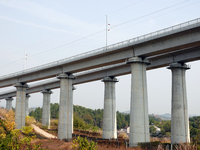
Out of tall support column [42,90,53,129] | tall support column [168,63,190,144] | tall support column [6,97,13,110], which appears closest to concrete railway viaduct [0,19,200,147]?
tall support column [168,63,190,144]

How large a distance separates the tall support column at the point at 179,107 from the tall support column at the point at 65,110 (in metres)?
20.9

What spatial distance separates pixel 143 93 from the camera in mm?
41062

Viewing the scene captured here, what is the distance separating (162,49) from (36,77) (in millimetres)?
34798

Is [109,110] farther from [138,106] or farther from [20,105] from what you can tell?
[20,105]

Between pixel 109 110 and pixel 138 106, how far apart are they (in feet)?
70.5

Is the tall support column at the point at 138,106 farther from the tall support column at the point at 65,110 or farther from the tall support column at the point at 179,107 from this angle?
the tall support column at the point at 65,110

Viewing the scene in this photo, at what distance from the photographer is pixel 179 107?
44781mm

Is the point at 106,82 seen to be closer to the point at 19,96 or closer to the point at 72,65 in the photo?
the point at 72,65

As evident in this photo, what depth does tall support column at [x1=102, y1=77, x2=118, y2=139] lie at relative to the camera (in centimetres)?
6041

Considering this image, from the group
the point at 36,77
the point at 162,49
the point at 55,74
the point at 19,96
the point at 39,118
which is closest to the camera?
the point at 162,49

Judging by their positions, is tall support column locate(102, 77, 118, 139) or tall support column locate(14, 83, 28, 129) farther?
tall support column locate(14, 83, 28, 129)

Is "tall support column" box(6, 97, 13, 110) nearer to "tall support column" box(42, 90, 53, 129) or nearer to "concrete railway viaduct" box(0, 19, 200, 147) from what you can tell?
"tall support column" box(42, 90, 53, 129)

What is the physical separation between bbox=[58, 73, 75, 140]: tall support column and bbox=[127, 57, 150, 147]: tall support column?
18.5 meters

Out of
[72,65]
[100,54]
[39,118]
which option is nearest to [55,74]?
[72,65]
